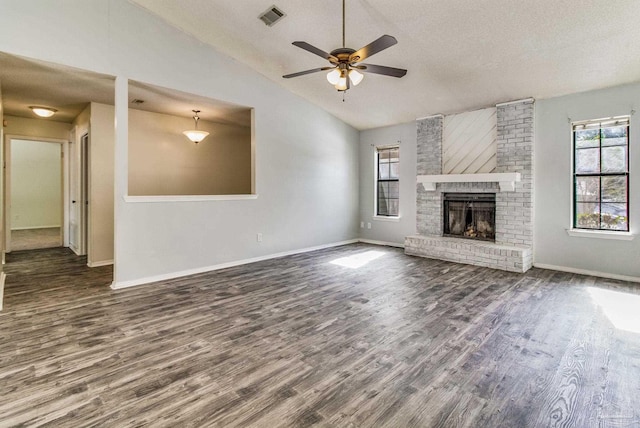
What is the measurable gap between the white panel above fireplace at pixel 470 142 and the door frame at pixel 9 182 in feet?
25.0

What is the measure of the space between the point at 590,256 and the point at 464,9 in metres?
3.96

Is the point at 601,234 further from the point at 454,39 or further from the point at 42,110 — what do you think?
the point at 42,110

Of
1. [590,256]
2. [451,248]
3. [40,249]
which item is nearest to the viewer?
Answer: [590,256]

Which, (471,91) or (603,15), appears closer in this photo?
(603,15)

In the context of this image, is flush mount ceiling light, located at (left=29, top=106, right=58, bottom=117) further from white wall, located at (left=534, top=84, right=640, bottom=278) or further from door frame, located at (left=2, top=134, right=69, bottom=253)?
white wall, located at (left=534, top=84, right=640, bottom=278)

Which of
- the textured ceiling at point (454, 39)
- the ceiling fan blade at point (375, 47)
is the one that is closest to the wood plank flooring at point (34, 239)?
the textured ceiling at point (454, 39)

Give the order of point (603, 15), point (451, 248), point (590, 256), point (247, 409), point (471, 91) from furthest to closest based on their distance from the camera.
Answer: point (451, 248), point (471, 91), point (590, 256), point (603, 15), point (247, 409)

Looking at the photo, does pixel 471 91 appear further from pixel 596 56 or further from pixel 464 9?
pixel 464 9

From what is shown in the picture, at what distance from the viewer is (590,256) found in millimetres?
4695

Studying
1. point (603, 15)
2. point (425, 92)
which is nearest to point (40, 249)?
point (425, 92)

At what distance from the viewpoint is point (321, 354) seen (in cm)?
242

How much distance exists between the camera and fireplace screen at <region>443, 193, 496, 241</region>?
5.67 m

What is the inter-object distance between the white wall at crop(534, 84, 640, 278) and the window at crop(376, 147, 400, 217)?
2.63 meters

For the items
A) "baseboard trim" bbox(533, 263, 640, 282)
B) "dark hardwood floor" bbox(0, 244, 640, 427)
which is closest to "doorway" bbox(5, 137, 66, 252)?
"dark hardwood floor" bbox(0, 244, 640, 427)
